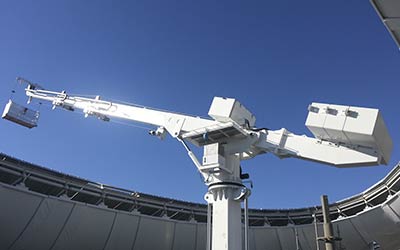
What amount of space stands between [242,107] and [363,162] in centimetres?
586

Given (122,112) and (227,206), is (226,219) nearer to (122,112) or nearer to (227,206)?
(227,206)

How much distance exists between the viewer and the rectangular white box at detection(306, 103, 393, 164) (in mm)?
13695

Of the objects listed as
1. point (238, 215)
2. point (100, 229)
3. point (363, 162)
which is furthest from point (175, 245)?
point (363, 162)

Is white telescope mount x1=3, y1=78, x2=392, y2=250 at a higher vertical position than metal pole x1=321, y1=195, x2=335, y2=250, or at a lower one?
higher

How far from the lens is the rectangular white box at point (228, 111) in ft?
55.2

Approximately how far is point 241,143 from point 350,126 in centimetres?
474

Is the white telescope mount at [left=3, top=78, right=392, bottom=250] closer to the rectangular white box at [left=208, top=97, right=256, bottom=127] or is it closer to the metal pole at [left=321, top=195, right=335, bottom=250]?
the rectangular white box at [left=208, top=97, right=256, bottom=127]

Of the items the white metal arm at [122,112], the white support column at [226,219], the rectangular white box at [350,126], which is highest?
the white metal arm at [122,112]

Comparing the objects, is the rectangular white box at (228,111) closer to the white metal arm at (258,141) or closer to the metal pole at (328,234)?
the white metal arm at (258,141)

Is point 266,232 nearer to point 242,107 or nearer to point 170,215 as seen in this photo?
point 170,215

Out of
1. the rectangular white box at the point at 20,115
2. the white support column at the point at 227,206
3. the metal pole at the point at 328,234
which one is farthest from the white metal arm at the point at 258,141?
the rectangular white box at the point at 20,115

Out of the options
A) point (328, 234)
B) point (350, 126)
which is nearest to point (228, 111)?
point (350, 126)

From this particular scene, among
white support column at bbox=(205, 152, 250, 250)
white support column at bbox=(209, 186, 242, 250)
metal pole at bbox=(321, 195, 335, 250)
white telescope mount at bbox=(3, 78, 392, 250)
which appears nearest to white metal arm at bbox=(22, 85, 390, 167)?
white telescope mount at bbox=(3, 78, 392, 250)

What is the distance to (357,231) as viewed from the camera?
34531 mm
